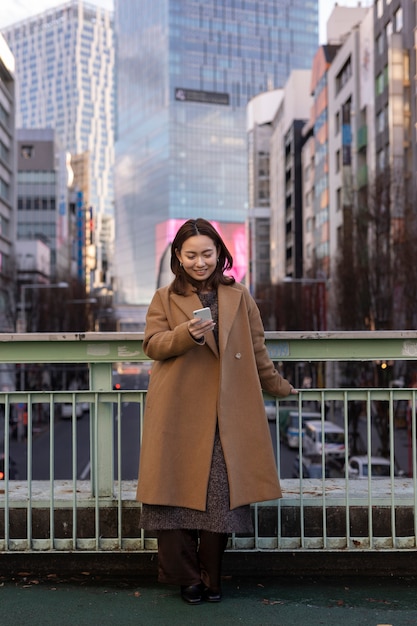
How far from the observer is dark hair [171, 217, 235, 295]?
3.71 m

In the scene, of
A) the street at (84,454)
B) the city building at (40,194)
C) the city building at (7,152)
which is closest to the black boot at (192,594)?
the street at (84,454)

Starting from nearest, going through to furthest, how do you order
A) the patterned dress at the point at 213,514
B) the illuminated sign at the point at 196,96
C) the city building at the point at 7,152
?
the patterned dress at the point at 213,514
the city building at the point at 7,152
the illuminated sign at the point at 196,96

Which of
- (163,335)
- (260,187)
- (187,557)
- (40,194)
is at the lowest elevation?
(187,557)

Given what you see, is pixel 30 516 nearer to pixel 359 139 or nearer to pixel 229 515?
pixel 229 515

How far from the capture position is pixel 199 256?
3.70m

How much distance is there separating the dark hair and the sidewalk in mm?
1466

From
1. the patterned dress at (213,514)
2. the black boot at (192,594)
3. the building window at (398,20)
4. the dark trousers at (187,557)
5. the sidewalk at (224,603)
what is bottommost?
the sidewalk at (224,603)

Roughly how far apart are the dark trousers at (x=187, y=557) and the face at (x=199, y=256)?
3.94 ft

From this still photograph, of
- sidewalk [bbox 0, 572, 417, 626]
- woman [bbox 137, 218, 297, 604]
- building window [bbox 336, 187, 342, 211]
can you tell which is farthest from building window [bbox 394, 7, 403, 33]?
sidewalk [bbox 0, 572, 417, 626]

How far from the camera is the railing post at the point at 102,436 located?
412 cm

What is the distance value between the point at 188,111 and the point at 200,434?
16215cm

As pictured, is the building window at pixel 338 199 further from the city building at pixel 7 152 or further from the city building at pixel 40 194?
the city building at pixel 40 194

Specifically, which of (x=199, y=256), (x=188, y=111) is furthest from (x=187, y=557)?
(x=188, y=111)

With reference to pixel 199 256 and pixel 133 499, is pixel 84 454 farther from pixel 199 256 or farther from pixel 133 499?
pixel 199 256
